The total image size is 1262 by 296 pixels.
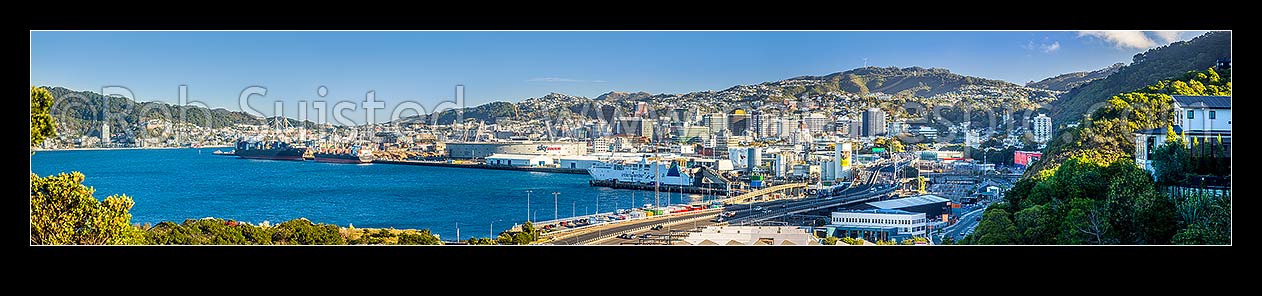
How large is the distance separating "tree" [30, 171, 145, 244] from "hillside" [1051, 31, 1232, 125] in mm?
8558

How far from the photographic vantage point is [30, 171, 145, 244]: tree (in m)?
4.70

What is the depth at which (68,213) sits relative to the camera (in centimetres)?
471

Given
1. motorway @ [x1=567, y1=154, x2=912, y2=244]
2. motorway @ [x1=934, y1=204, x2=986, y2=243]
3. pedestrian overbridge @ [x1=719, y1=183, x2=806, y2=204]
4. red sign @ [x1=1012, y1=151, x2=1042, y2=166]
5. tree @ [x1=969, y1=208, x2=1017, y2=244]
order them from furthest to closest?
1. pedestrian overbridge @ [x1=719, y1=183, x2=806, y2=204]
2. red sign @ [x1=1012, y1=151, x2=1042, y2=166]
3. motorway @ [x1=567, y1=154, x2=912, y2=244]
4. motorway @ [x1=934, y1=204, x2=986, y2=243]
5. tree @ [x1=969, y1=208, x2=1017, y2=244]

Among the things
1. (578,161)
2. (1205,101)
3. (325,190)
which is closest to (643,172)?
(578,161)

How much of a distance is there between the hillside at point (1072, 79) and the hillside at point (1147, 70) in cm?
9

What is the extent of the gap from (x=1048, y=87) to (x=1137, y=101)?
1874 millimetres

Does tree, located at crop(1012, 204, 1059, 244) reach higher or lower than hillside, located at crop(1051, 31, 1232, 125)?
lower

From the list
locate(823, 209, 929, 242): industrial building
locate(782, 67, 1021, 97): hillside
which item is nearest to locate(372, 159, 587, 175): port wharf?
locate(782, 67, 1021, 97): hillside

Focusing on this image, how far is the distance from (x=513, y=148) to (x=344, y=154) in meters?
2.65

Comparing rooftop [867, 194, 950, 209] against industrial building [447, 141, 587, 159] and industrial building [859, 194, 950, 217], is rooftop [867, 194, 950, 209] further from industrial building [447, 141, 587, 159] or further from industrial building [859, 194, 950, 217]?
industrial building [447, 141, 587, 159]

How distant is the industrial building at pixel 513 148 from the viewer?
1458cm
